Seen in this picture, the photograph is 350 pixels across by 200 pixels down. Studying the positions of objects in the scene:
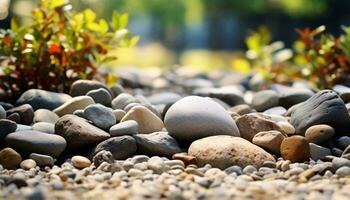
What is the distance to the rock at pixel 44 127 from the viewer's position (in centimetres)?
423

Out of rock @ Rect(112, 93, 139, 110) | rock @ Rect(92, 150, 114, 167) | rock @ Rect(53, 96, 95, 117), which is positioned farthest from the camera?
rock @ Rect(112, 93, 139, 110)

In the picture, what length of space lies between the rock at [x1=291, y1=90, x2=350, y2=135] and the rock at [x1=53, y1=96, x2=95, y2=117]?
168cm

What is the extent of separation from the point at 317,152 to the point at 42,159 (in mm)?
1910

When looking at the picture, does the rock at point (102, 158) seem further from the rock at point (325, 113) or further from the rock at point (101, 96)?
the rock at point (325, 113)

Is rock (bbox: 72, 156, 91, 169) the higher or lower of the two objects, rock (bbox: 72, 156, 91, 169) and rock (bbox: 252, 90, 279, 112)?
the lower

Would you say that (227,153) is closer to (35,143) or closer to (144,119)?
(144,119)

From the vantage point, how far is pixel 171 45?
43219 millimetres

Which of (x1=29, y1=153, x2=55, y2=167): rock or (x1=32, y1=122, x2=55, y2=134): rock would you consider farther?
(x1=32, y1=122, x2=55, y2=134): rock

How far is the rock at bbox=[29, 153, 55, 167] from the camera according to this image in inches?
151

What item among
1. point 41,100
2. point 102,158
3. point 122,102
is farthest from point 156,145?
point 41,100

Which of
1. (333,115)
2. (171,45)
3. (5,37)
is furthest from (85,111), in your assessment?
(171,45)

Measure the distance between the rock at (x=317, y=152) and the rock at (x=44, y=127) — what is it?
1880mm

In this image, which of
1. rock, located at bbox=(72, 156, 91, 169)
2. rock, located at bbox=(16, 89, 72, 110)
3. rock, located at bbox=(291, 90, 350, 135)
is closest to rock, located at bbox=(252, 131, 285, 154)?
rock, located at bbox=(291, 90, 350, 135)

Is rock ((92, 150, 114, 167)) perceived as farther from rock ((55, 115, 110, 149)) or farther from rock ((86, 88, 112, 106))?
rock ((86, 88, 112, 106))
